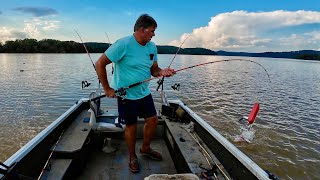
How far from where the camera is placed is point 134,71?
3225mm

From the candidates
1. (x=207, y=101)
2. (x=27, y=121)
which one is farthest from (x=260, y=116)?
(x=27, y=121)

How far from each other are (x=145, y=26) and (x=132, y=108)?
103cm

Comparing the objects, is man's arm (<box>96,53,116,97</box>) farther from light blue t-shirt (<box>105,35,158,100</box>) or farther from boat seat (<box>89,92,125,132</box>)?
boat seat (<box>89,92,125,132</box>)

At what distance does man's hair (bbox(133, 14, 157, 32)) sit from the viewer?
9.84 feet

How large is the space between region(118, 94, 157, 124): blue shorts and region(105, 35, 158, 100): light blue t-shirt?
7cm

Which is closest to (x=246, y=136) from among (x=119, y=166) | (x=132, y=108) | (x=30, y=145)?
(x=119, y=166)

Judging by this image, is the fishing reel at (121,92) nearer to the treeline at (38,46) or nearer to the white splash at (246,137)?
the white splash at (246,137)

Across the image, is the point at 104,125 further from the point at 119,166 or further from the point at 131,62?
the point at 131,62

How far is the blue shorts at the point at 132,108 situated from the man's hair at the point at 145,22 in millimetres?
910

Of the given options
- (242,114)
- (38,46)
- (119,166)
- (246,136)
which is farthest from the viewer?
(38,46)

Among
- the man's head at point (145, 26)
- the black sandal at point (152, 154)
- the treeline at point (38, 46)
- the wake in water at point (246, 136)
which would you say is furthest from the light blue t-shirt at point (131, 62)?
the treeline at point (38, 46)

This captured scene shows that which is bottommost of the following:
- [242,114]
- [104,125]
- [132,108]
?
[242,114]

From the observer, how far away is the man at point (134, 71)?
9.86ft

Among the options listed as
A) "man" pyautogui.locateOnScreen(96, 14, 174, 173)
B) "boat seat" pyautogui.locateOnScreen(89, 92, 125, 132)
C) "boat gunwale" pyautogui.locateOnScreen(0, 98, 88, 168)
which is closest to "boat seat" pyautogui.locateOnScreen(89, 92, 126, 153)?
"boat seat" pyautogui.locateOnScreen(89, 92, 125, 132)
